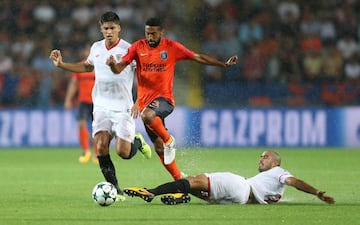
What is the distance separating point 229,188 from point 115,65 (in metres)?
2.02

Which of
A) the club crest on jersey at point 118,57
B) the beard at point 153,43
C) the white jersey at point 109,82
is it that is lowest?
the white jersey at point 109,82

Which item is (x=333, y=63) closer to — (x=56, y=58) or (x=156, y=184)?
(x=156, y=184)

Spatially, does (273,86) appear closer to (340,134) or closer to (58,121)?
(340,134)

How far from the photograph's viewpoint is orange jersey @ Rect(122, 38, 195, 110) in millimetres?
11492

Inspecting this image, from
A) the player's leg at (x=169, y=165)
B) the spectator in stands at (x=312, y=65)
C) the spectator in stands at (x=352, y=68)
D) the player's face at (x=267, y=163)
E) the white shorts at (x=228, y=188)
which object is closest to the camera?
the white shorts at (x=228, y=188)

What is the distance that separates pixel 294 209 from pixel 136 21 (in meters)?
15.8

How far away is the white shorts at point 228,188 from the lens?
10305 millimetres

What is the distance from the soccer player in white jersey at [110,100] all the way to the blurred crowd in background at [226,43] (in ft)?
36.5

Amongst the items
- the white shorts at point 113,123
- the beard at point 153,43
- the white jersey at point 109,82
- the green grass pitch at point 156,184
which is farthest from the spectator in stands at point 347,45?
the white shorts at point 113,123

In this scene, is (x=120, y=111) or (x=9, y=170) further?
(x=9, y=170)

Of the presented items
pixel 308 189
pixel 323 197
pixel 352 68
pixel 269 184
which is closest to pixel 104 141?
pixel 269 184

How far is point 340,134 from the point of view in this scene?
2253 cm

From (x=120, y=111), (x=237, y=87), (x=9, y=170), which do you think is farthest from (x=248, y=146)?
(x=120, y=111)

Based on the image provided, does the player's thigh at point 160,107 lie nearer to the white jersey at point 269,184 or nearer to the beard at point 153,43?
the beard at point 153,43
